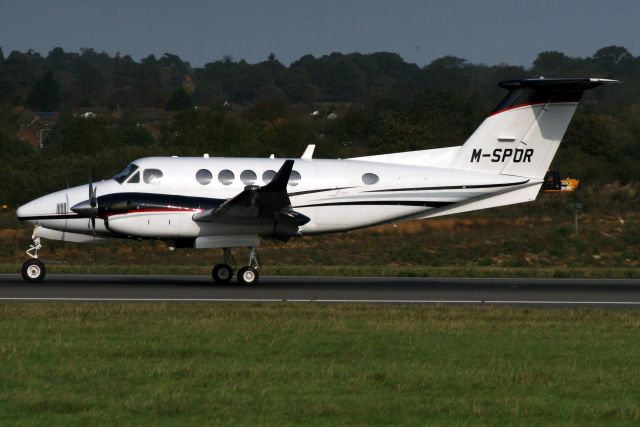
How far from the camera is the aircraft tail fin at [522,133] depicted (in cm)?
2573

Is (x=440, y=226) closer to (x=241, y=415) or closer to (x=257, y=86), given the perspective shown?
(x=241, y=415)

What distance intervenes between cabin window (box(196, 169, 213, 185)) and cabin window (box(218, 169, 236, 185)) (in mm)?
216

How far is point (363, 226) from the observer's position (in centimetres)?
2583

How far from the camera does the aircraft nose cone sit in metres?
→ 23.9

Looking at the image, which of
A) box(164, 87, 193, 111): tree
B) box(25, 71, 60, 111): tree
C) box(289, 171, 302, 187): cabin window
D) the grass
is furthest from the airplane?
box(25, 71, 60, 111): tree

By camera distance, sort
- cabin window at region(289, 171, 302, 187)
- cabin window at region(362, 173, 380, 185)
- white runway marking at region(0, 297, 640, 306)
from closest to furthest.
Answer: white runway marking at region(0, 297, 640, 306) → cabin window at region(289, 171, 302, 187) → cabin window at region(362, 173, 380, 185)

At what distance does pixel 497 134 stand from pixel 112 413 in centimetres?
1702

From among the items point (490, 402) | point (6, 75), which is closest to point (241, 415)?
point (490, 402)

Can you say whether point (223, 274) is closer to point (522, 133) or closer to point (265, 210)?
point (265, 210)

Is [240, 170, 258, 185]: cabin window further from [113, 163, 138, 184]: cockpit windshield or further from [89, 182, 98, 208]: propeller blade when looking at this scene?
[89, 182, 98, 208]: propeller blade

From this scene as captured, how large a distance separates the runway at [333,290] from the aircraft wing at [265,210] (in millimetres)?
1358

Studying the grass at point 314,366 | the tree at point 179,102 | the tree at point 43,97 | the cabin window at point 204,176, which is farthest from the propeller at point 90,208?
the tree at point 43,97

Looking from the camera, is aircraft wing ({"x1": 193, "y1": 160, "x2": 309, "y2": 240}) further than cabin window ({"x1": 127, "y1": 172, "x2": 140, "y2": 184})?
No

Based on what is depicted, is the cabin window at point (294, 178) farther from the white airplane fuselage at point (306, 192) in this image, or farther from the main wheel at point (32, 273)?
the main wheel at point (32, 273)
